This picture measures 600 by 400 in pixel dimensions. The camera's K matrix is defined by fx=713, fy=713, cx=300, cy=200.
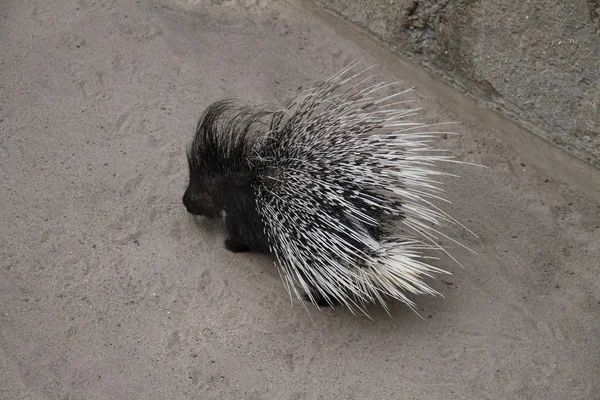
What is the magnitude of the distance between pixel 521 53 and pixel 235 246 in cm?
141

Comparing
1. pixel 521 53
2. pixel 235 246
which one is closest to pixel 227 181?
pixel 235 246

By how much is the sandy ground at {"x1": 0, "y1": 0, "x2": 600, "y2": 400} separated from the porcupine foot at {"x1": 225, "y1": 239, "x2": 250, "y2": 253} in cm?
3

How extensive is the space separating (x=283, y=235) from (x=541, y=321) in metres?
1.01

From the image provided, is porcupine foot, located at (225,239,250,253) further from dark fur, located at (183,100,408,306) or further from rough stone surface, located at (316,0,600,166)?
rough stone surface, located at (316,0,600,166)

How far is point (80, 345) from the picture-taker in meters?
2.52

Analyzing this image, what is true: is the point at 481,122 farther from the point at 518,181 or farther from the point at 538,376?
the point at 538,376

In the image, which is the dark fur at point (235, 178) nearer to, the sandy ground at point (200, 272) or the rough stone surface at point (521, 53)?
the sandy ground at point (200, 272)

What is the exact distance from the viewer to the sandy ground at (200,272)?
8.02 feet

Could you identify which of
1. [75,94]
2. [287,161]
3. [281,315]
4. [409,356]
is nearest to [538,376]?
[409,356]

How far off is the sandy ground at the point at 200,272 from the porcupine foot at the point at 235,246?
0.03 meters

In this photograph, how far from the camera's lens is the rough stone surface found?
107 inches

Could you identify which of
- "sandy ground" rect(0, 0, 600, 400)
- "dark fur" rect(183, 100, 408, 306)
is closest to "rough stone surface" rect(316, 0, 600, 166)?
"sandy ground" rect(0, 0, 600, 400)

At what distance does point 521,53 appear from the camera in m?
2.92

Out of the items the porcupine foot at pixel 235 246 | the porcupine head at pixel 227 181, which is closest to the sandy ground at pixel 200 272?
the porcupine foot at pixel 235 246
